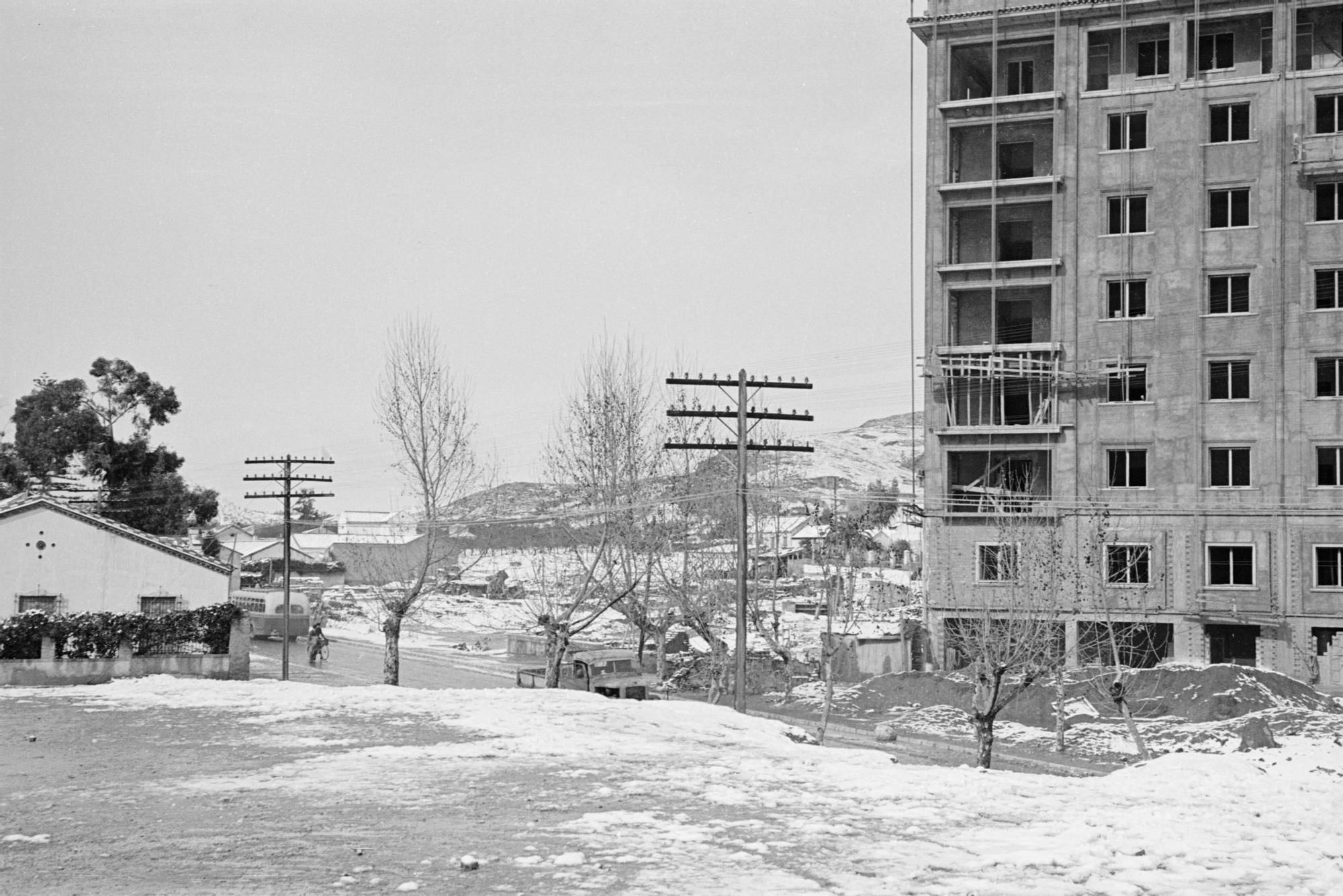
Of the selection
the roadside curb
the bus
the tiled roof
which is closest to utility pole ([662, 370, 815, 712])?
the roadside curb

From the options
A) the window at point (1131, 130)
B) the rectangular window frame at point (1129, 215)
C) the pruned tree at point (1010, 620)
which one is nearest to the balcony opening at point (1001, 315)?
the rectangular window frame at point (1129, 215)

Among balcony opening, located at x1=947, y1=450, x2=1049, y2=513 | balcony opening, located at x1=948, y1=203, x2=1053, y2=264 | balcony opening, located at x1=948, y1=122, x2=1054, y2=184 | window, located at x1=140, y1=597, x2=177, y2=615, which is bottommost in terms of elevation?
window, located at x1=140, y1=597, x2=177, y2=615

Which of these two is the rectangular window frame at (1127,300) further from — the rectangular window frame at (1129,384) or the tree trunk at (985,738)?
the tree trunk at (985,738)

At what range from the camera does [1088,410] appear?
5038cm

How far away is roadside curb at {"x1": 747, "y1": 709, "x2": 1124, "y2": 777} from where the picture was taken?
33.0 meters

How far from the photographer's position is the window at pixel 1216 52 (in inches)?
1993

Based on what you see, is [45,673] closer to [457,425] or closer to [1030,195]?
[457,425]

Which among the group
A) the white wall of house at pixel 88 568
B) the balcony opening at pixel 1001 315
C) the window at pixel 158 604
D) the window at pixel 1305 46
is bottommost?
the window at pixel 158 604

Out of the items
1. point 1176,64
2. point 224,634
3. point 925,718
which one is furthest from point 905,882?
point 1176,64

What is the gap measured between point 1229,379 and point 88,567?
40.2 metres

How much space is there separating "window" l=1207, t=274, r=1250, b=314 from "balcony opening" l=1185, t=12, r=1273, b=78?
24.9 feet

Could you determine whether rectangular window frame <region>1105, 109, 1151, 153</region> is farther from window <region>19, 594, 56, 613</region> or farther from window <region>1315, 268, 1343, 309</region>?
window <region>19, 594, 56, 613</region>

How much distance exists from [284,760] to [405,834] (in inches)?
247

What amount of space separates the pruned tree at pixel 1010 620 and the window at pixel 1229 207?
1279 cm
